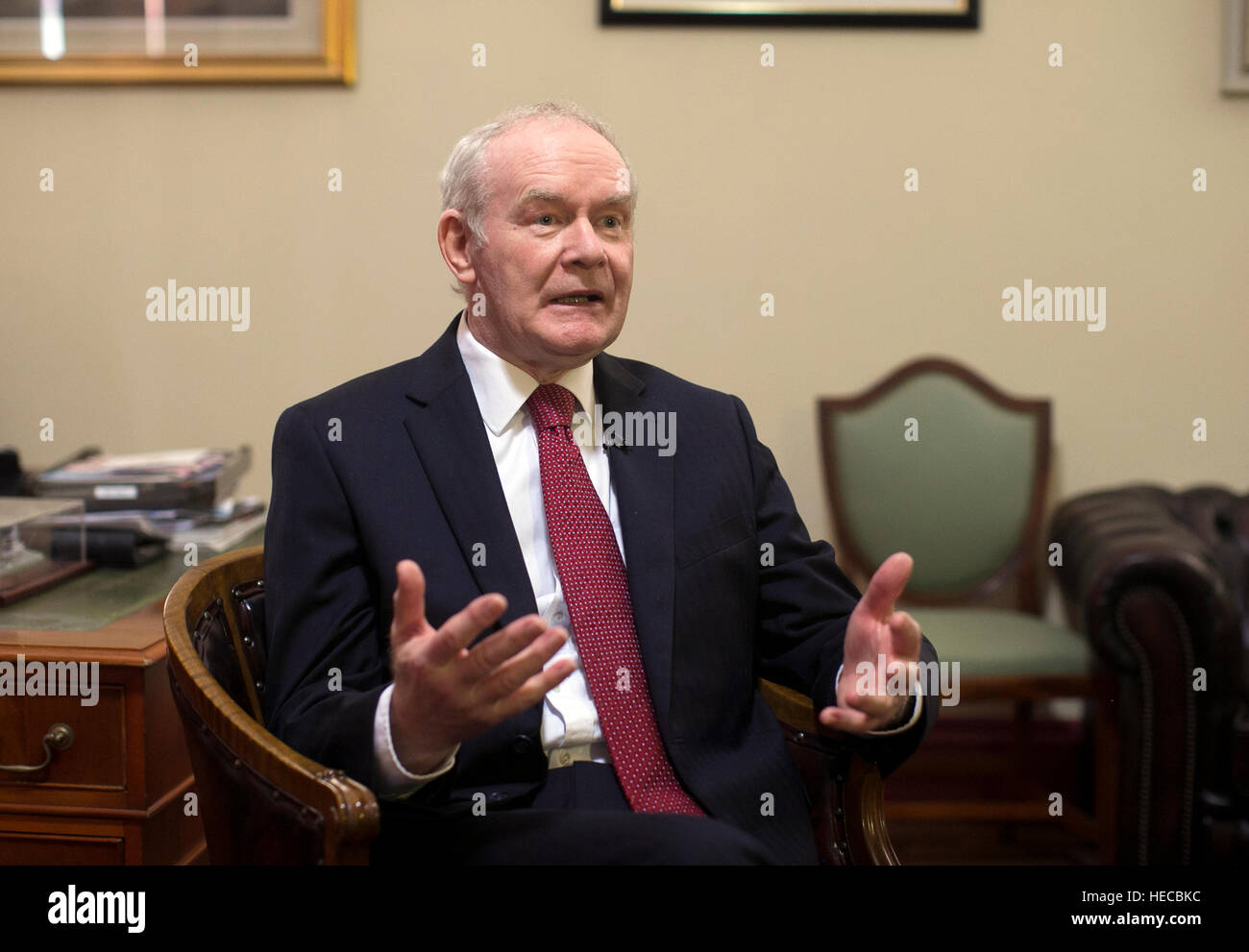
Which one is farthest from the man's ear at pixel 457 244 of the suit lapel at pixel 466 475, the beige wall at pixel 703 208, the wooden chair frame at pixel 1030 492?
the wooden chair frame at pixel 1030 492

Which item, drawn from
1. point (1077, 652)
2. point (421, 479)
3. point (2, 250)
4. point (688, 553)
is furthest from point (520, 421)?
point (2, 250)

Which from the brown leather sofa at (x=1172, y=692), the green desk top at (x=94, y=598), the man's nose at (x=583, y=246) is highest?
the man's nose at (x=583, y=246)

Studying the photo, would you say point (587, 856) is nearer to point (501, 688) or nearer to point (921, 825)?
point (501, 688)

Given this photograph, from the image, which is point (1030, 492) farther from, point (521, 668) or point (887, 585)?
point (521, 668)

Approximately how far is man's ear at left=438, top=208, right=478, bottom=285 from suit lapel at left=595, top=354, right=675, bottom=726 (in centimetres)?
26

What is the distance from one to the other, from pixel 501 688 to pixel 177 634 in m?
0.46

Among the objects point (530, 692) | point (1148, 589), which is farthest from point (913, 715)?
point (1148, 589)

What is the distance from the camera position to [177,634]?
50.6 inches

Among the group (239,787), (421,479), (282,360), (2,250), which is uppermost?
(2,250)

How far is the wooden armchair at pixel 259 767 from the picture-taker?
1.08 meters

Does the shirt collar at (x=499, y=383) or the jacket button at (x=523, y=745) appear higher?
the shirt collar at (x=499, y=383)

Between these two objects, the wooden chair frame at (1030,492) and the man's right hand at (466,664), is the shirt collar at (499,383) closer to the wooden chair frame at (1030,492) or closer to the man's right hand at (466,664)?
the man's right hand at (466,664)

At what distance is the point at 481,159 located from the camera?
144 centimetres

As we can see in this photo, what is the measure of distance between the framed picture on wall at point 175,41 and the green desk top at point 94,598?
1200 millimetres
